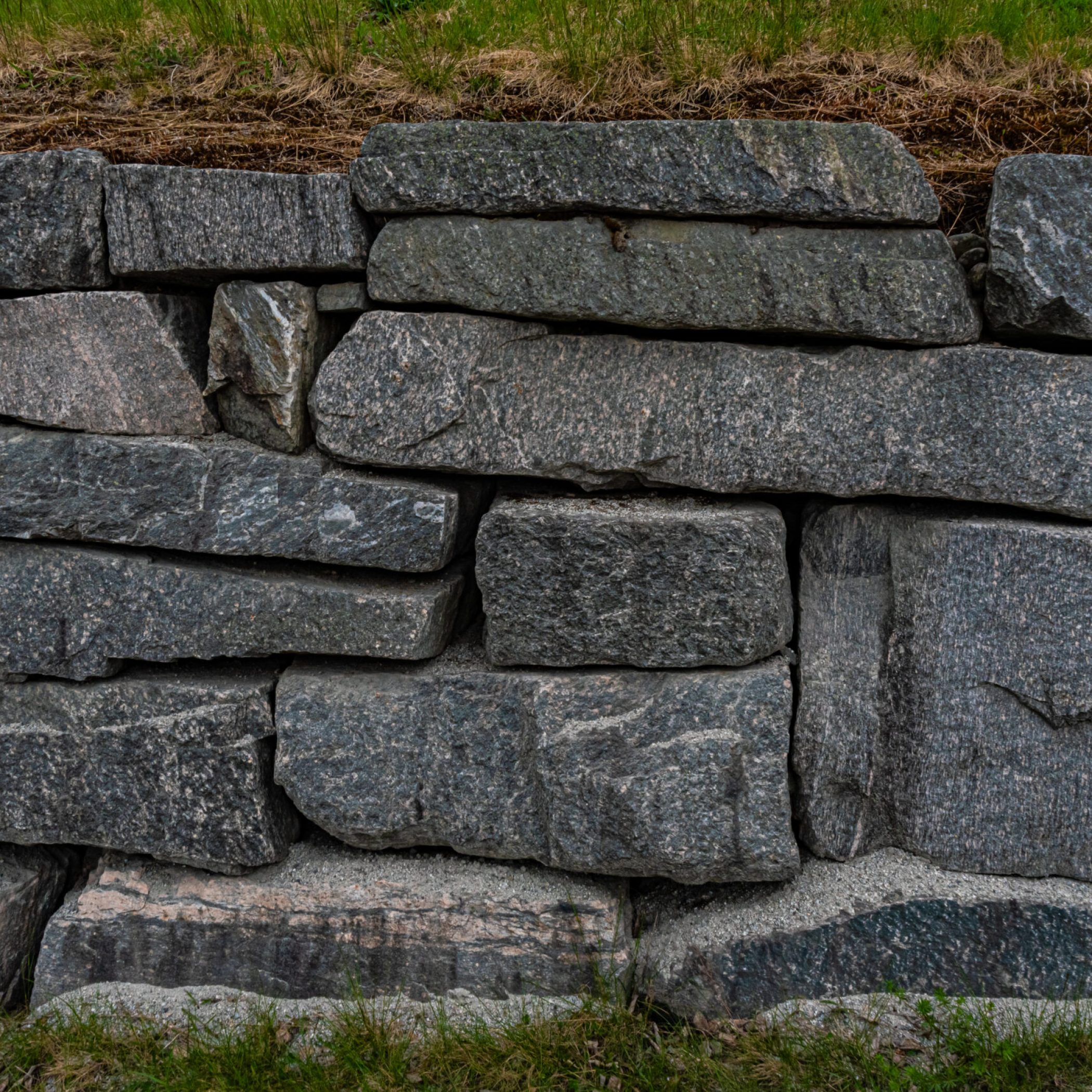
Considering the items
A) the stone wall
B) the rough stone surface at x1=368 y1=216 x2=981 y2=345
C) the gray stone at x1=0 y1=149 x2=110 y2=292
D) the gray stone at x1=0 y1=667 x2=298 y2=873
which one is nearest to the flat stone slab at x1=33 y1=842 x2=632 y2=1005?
the stone wall

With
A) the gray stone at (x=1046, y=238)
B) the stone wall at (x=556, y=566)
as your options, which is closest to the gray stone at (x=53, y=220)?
the stone wall at (x=556, y=566)

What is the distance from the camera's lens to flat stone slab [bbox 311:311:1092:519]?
225 centimetres

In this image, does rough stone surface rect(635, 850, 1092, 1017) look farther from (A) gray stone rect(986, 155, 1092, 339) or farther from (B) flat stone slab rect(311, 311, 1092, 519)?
(A) gray stone rect(986, 155, 1092, 339)

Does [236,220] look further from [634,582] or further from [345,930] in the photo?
[345,930]

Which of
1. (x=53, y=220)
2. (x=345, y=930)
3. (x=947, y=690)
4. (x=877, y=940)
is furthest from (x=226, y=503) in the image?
(x=877, y=940)

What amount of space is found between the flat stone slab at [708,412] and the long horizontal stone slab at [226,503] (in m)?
0.11

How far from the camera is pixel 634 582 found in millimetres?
2338

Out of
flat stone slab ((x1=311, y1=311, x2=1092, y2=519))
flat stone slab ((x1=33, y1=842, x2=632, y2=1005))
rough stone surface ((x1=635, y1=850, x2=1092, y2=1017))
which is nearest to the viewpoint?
flat stone slab ((x1=311, y1=311, x2=1092, y2=519))

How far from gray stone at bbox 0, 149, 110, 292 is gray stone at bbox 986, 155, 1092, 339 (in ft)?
7.17

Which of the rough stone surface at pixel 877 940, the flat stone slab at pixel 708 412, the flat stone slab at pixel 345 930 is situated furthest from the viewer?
the flat stone slab at pixel 345 930

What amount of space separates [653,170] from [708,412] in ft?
1.90

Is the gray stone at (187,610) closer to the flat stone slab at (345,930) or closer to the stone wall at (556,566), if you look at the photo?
the stone wall at (556,566)

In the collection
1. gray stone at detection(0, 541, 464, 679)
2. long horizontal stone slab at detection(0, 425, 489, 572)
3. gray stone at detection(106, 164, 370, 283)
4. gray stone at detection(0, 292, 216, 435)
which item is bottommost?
gray stone at detection(0, 541, 464, 679)

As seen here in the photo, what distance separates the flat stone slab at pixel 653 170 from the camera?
2188mm
